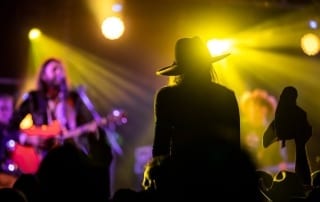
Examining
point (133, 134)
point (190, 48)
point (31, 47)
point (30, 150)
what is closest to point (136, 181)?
point (133, 134)

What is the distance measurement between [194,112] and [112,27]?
292 inches

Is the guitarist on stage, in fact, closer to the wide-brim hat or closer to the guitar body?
the guitar body

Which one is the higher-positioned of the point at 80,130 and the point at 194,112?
the point at 194,112

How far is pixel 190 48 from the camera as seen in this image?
Result: 382cm

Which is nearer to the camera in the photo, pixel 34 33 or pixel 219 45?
pixel 34 33

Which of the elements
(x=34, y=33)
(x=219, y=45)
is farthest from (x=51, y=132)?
(x=219, y=45)

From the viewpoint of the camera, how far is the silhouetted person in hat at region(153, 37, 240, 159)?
357cm

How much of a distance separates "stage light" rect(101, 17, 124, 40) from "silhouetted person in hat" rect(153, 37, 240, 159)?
7.09 metres

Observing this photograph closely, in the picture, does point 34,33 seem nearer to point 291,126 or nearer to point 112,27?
point 112,27

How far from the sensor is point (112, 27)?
10.8 m

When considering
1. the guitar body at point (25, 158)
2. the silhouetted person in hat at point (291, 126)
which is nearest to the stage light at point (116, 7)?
the guitar body at point (25, 158)

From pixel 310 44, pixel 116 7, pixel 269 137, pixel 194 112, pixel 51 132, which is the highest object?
pixel 116 7

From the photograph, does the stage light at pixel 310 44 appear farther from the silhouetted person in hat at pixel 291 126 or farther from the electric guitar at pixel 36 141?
the silhouetted person in hat at pixel 291 126

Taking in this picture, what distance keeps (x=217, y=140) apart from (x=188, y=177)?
1.09 feet
